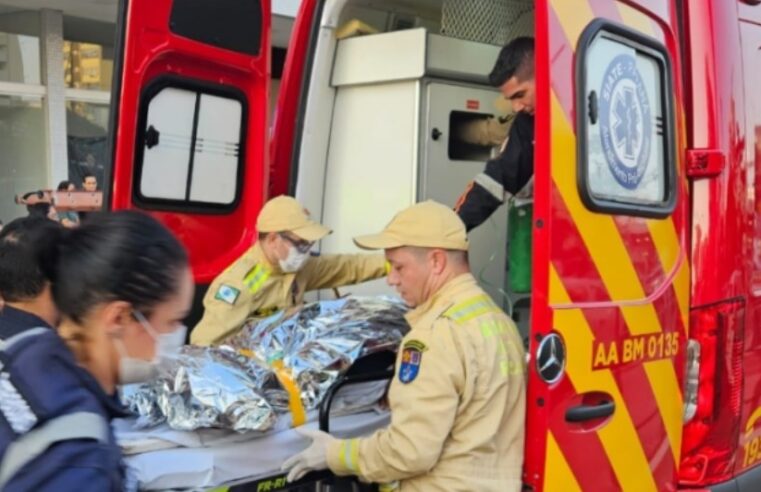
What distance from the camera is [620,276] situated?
2129 millimetres

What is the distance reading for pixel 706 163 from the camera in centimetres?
234

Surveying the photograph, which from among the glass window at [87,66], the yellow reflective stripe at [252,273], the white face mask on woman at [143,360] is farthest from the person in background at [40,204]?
the white face mask on woman at [143,360]

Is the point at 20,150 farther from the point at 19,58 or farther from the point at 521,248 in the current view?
the point at 521,248

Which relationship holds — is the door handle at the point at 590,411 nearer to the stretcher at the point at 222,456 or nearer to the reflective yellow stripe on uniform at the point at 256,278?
the stretcher at the point at 222,456

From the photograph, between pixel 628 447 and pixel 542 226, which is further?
pixel 628 447

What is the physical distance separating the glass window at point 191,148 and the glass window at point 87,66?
6.31 metres

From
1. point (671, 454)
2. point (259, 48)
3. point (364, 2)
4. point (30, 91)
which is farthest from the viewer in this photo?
point (30, 91)

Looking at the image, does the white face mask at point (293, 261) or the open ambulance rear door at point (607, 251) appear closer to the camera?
the open ambulance rear door at point (607, 251)

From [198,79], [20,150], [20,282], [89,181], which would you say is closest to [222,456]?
[20,282]

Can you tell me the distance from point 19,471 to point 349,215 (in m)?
2.46

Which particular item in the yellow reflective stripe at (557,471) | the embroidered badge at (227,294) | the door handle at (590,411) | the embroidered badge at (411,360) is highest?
the embroidered badge at (227,294)

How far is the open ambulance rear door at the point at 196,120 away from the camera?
2.87 m

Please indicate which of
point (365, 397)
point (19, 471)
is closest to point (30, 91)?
point (365, 397)

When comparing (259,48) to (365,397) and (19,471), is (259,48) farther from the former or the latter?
(19,471)
